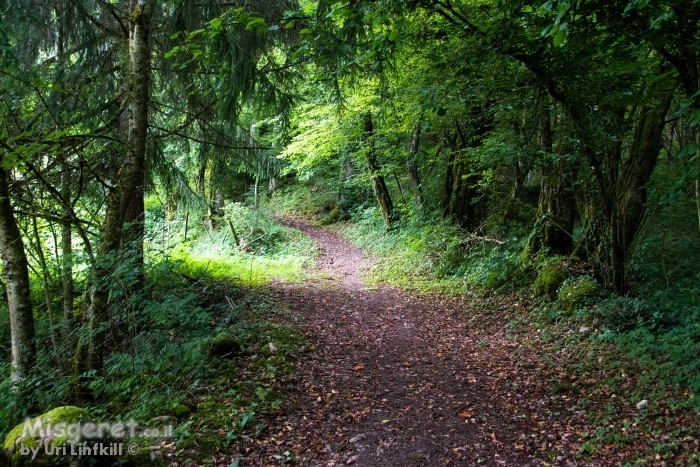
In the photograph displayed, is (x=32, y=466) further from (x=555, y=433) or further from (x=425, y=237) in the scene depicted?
(x=425, y=237)

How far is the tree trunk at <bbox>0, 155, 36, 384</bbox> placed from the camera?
5254 millimetres

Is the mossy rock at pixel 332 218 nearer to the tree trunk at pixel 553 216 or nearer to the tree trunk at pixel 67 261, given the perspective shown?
the tree trunk at pixel 553 216

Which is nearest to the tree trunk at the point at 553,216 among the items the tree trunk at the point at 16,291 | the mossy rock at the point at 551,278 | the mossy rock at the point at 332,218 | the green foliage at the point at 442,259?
the mossy rock at the point at 551,278

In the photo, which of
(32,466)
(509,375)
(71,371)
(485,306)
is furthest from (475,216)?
(32,466)

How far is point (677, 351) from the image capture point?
511 cm

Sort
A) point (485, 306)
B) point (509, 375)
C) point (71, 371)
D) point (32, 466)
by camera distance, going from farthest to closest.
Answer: point (485, 306), point (509, 375), point (71, 371), point (32, 466)

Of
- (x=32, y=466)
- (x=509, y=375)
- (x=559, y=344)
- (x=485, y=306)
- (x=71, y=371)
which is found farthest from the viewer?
(x=485, y=306)

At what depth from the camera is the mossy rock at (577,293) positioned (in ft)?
23.7

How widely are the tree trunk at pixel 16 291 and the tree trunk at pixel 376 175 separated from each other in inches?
433

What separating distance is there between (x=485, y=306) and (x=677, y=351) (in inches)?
158

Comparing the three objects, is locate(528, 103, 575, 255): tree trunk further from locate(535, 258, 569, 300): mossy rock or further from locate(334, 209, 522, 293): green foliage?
locate(334, 209, 522, 293): green foliage

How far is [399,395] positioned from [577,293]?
156 inches

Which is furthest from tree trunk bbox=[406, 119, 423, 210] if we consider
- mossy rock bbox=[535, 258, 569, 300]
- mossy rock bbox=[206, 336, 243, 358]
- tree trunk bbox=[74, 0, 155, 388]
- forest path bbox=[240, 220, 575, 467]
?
tree trunk bbox=[74, 0, 155, 388]

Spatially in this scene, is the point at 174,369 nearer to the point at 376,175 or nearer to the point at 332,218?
the point at 376,175
